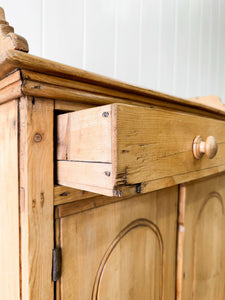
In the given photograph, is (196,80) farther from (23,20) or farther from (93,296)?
(93,296)

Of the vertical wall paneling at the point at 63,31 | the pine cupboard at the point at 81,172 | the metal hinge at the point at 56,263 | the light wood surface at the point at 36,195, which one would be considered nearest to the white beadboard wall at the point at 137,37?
the vertical wall paneling at the point at 63,31

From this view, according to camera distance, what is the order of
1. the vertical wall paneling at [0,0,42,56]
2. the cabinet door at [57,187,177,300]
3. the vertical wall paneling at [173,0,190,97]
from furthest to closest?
the vertical wall paneling at [173,0,190,97] < the vertical wall paneling at [0,0,42,56] < the cabinet door at [57,187,177,300]

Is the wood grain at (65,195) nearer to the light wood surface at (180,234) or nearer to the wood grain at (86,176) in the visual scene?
the wood grain at (86,176)

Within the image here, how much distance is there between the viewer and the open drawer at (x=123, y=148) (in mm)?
267

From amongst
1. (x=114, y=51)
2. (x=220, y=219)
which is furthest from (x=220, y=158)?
(x=114, y=51)

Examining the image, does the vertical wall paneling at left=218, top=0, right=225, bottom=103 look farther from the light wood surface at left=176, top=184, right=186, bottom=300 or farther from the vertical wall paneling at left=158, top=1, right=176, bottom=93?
the light wood surface at left=176, top=184, right=186, bottom=300

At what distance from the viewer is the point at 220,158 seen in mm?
503

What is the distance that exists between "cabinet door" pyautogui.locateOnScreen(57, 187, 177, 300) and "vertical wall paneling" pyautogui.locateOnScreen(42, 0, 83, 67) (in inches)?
22.5

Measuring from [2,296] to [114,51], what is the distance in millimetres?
861

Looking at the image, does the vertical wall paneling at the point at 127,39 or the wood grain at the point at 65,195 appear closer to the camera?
the wood grain at the point at 65,195

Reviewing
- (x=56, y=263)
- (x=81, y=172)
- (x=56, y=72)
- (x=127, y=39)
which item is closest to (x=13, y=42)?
(x=56, y=72)

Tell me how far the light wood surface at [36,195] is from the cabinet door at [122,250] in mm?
27

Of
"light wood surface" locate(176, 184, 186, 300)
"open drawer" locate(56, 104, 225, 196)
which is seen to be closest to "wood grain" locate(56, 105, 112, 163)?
"open drawer" locate(56, 104, 225, 196)

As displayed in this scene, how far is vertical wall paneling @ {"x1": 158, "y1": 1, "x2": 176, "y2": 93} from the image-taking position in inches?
45.4
